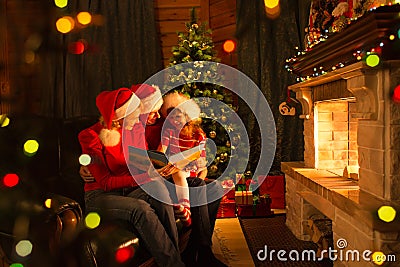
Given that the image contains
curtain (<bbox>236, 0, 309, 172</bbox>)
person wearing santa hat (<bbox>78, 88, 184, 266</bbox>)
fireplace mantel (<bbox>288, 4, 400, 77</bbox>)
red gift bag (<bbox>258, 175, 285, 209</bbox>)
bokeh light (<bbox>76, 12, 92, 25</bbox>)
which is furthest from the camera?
bokeh light (<bbox>76, 12, 92, 25</bbox>)

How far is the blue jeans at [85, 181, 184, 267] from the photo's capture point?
221 cm

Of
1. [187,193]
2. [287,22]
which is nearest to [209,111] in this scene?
[287,22]

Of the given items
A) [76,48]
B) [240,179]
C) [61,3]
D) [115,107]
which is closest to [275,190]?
[240,179]

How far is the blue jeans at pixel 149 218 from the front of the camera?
7.25 ft

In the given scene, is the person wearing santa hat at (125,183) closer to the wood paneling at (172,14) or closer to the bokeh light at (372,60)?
the bokeh light at (372,60)

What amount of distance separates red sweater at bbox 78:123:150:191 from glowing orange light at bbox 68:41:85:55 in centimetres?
244

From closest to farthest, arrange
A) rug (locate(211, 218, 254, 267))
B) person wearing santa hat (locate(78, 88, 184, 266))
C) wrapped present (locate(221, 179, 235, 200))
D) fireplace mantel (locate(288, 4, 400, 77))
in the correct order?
fireplace mantel (locate(288, 4, 400, 77)), person wearing santa hat (locate(78, 88, 184, 266)), rug (locate(211, 218, 254, 267)), wrapped present (locate(221, 179, 235, 200))

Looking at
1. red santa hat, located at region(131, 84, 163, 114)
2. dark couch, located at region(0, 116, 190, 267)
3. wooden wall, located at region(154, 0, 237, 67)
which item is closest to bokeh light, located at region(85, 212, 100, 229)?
dark couch, located at region(0, 116, 190, 267)

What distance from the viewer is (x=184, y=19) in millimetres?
4945

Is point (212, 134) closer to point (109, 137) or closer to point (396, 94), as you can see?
point (109, 137)

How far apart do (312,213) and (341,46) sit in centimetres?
141

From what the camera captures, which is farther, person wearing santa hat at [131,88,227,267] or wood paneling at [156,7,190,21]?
wood paneling at [156,7,190,21]

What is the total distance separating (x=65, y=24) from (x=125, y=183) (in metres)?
2.88

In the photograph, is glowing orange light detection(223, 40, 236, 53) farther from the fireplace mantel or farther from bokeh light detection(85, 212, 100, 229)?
bokeh light detection(85, 212, 100, 229)
